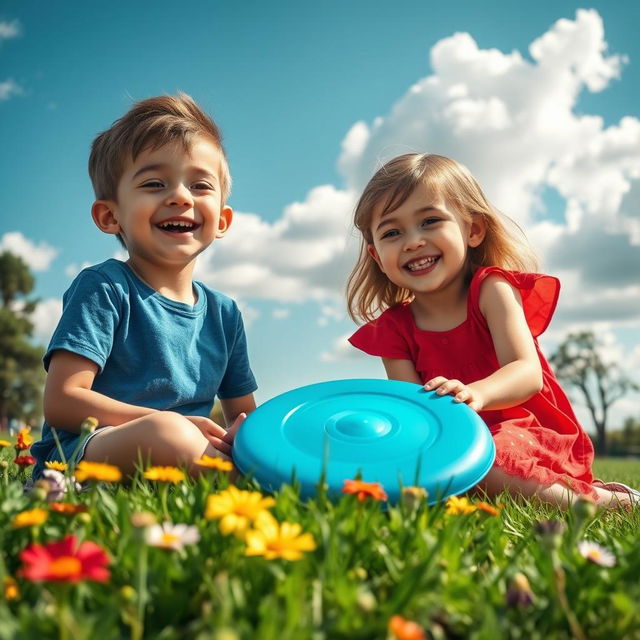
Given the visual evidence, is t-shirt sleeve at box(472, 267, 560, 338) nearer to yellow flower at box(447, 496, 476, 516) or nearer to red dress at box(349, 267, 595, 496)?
red dress at box(349, 267, 595, 496)

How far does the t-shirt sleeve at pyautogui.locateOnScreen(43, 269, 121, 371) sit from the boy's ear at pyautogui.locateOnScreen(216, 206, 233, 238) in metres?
0.89

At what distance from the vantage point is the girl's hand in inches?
117

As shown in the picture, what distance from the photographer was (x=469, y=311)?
400 centimetres

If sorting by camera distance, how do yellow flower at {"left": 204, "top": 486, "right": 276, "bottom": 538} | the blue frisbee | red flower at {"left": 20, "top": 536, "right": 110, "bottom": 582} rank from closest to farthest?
red flower at {"left": 20, "top": 536, "right": 110, "bottom": 582}
yellow flower at {"left": 204, "top": 486, "right": 276, "bottom": 538}
the blue frisbee

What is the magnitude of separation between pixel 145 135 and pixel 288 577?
2.89 m

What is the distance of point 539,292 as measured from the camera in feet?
13.4

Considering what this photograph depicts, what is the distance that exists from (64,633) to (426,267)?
317cm

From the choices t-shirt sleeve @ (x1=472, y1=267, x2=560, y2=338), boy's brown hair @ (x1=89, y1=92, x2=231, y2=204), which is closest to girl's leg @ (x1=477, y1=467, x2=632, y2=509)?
t-shirt sleeve @ (x1=472, y1=267, x2=560, y2=338)

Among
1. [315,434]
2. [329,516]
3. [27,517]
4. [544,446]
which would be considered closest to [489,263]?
[544,446]

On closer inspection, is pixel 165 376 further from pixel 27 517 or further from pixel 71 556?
pixel 71 556

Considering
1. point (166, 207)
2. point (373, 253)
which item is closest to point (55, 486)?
point (166, 207)

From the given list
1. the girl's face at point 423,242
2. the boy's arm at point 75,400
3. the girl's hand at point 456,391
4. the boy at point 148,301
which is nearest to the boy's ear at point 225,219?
the boy at point 148,301

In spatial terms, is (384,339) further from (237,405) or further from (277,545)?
(277,545)

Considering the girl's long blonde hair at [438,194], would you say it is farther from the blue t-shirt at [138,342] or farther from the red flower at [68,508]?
the red flower at [68,508]
